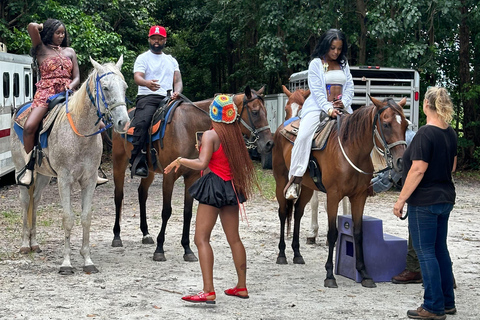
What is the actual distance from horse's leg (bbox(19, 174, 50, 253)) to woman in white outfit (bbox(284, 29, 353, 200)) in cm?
347

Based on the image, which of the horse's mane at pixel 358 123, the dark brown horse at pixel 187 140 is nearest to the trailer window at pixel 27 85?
the dark brown horse at pixel 187 140

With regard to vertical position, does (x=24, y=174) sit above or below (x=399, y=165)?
below

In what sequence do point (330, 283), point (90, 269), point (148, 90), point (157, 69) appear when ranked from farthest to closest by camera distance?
point (148, 90), point (157, 69), point (90, 269), point (330, 283)

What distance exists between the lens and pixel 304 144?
801cm

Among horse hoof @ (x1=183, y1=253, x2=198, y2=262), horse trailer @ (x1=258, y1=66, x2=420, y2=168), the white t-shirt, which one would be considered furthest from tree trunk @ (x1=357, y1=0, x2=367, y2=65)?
horse hoof @ (x1=183, y1=253, x2=198, y2=262)

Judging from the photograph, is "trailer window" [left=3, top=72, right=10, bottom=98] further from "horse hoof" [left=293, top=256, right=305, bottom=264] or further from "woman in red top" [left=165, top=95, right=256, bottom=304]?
"woman in red top" [left=165, top=95, right=256, bottom=304]

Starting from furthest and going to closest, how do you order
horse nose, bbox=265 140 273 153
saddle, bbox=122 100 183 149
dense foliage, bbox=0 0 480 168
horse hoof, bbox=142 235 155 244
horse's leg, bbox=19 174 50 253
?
dense foliage, bbox=0 0 480 168 < horse hoof, bbox=142 235 155 244 < saddle, bbox=122 100 183 149 < horse's leg, bbox=19 174 50 253 < horse nose, bbox=265 140 273 153

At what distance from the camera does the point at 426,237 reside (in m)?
6.10

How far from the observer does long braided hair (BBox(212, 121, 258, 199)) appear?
6.54 metres

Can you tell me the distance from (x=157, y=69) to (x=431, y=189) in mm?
4764

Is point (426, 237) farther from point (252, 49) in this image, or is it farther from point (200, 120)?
point (252, 49)

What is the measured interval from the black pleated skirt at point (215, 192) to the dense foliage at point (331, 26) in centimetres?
1377

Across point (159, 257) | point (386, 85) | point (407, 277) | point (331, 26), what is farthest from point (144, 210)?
point (331, 26)

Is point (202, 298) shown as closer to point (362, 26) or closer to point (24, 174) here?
point (24, 174)
